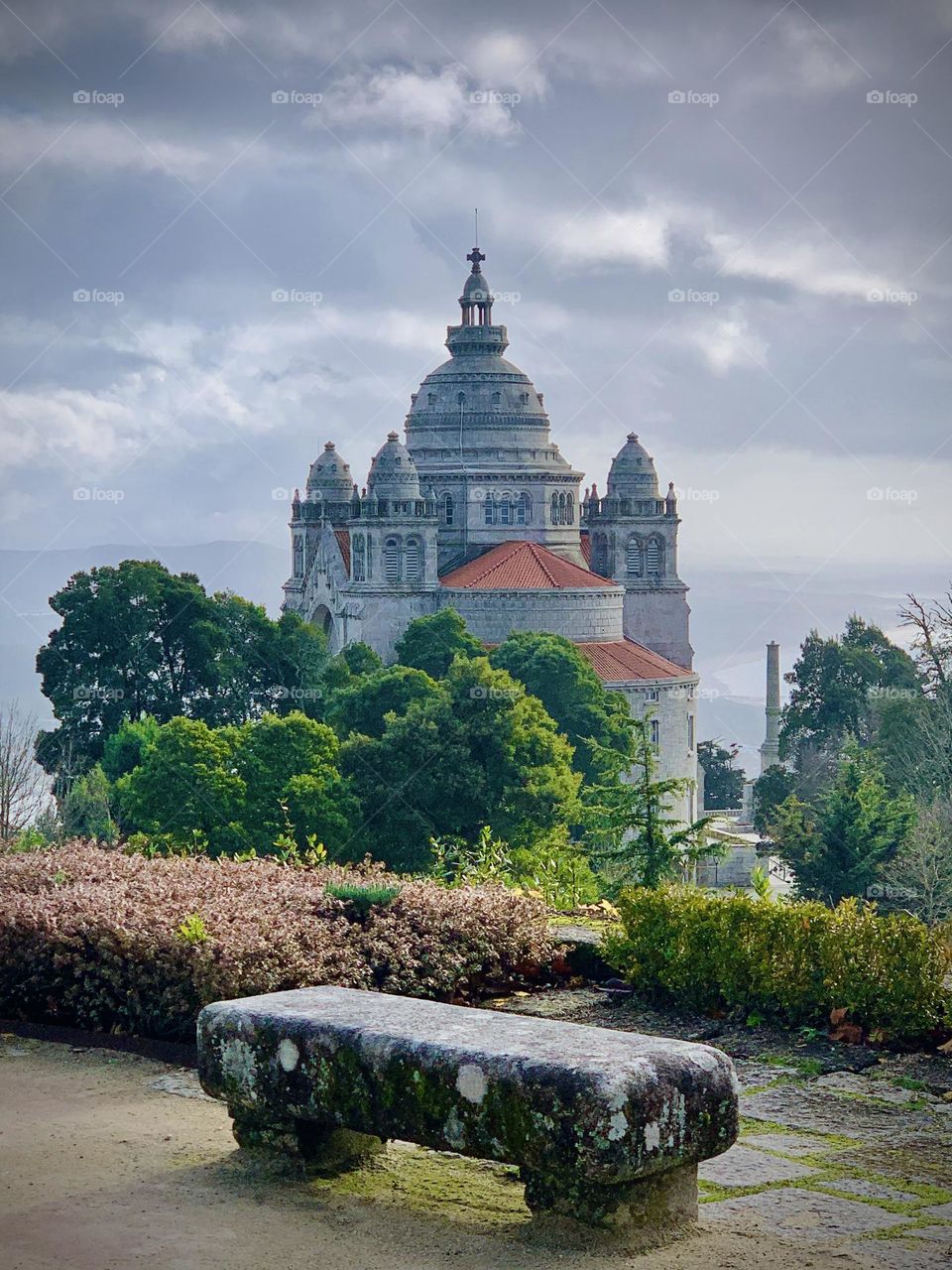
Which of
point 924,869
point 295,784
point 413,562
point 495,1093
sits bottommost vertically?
point 495,1093

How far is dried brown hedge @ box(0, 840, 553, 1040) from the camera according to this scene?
29.0 feet

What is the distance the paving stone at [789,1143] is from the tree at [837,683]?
61.3 metres

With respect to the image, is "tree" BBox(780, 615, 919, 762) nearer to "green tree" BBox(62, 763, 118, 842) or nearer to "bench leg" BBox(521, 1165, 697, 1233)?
"green tree" BBox(62, 763, 118, 842)

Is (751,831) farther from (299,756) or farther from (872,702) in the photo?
(299,756)

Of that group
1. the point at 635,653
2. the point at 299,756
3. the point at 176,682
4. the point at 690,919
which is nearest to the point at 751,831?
the point at 635,653

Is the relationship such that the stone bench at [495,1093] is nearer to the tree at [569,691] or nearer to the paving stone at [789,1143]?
the paving stone at [789,1143]

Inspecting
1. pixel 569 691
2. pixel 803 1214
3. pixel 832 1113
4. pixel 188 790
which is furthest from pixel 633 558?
pixel 803 1214

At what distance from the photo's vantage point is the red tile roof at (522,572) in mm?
67500

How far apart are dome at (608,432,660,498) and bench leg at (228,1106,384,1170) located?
71.0 metres

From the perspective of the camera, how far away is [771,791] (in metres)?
65.8

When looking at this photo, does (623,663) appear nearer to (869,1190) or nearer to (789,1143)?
(789,1143)

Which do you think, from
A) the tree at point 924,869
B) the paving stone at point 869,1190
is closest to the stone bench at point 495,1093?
the paving stone at point 869,1190

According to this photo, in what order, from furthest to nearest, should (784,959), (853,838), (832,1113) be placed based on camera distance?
(853,838) < (784,959) < (832,1113)

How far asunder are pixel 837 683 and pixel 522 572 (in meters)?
12.9
